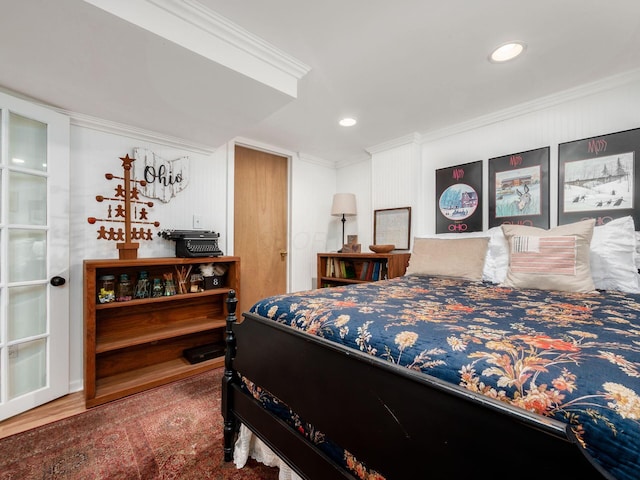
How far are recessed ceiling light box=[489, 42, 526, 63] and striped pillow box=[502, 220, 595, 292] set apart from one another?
114 cm

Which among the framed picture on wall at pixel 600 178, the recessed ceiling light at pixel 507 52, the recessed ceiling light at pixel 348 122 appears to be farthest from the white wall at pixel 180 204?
the framed picture on wall at pixel 600 178

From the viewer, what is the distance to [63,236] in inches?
82.0

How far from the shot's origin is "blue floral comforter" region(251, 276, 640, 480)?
53 cm

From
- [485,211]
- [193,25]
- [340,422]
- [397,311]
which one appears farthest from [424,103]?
[340,422]

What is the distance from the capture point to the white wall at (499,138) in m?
2.11

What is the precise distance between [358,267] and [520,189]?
174 cm

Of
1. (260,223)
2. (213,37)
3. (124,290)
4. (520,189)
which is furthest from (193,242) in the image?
(520,189)

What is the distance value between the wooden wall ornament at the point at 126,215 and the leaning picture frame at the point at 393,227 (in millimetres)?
2328

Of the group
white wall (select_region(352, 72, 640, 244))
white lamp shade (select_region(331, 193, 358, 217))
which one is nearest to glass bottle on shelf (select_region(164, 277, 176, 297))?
white lamp shade (select_region(331, 193, 358, 217))

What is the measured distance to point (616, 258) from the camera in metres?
1.77

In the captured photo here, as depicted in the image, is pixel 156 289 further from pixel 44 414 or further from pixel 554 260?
pixel 554 260

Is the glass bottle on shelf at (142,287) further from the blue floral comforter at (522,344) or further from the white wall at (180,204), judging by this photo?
the blue floral comforter at (522,344)

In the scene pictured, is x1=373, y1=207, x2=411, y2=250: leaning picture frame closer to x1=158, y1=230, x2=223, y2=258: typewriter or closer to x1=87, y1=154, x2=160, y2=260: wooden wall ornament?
x1=158, y1=230, x2=223, y2=258: typewriter

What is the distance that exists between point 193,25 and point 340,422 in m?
1.95
